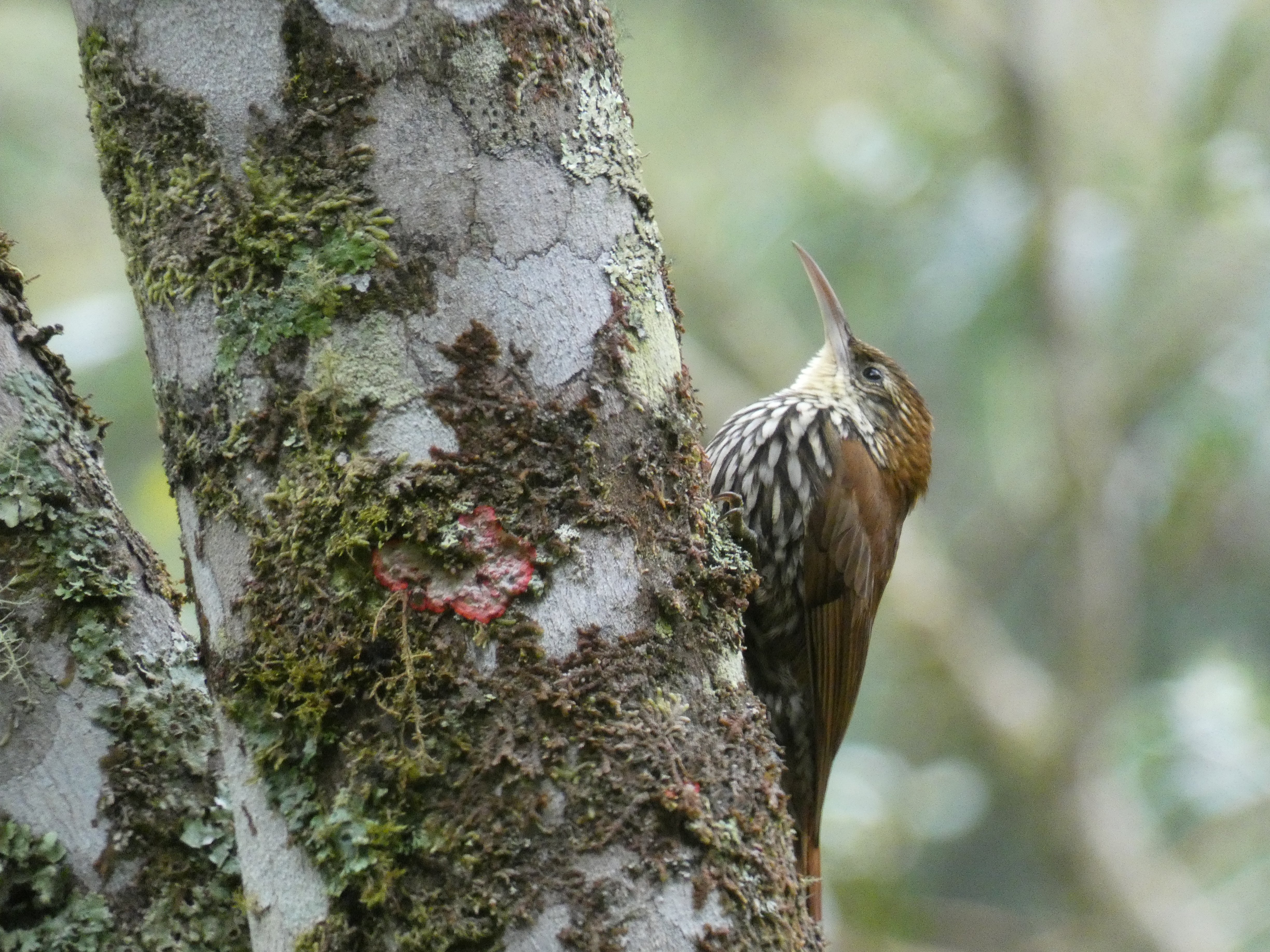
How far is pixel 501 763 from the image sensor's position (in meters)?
1.49

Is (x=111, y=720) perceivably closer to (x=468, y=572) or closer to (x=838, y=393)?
(x=468, y=572)

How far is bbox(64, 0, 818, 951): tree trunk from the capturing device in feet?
4.89

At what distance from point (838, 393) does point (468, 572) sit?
238cm

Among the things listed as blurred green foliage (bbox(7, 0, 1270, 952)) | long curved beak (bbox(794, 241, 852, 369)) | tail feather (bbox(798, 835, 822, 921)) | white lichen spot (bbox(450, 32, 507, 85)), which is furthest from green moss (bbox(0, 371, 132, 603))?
blurred green foliage (bbox(7, 0, 1270, 952))

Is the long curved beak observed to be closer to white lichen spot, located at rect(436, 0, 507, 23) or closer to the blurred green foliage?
white lichen spot, located at rect(436, 0, 507, 23)

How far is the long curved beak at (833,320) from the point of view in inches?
152

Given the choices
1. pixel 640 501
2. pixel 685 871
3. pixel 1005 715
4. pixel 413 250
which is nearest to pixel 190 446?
pixel 413 250

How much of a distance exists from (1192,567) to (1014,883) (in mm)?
2773

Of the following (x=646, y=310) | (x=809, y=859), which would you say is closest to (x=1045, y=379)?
(x=809, y=859)

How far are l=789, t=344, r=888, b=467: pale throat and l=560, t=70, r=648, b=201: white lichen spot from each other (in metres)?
1.88

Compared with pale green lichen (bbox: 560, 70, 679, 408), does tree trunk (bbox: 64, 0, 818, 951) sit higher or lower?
lower

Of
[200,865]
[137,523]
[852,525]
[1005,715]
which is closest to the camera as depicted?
[200,865]

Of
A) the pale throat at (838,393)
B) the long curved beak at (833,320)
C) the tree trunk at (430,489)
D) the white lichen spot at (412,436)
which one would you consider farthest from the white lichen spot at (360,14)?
the long curved beak at (833,320)

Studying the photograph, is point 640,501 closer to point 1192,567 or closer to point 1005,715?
point 1005,715
